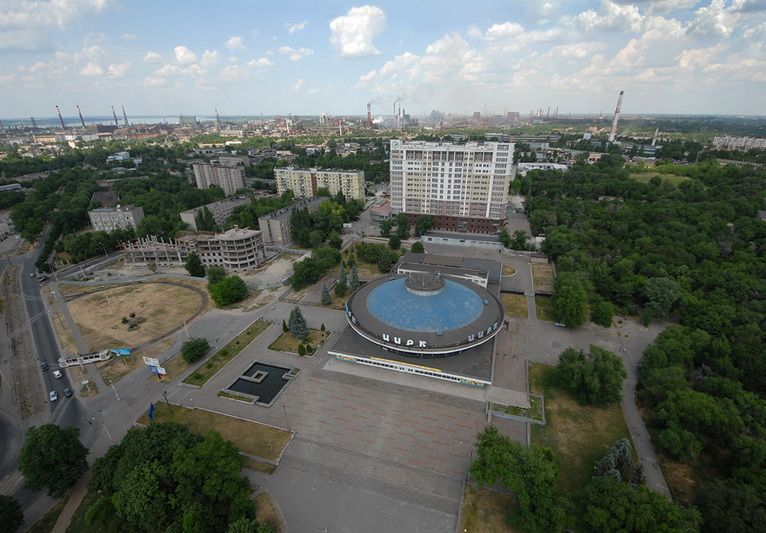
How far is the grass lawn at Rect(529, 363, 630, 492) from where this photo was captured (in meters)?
39.0

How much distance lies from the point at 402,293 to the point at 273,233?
182ft

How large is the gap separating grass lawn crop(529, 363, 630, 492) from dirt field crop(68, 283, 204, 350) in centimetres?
6333

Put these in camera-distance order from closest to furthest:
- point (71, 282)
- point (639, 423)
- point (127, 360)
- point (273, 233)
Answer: point (639, 423)
point (127, 360)
point (71, 282)
point (273, 233)

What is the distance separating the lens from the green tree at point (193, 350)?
5503 centimetres

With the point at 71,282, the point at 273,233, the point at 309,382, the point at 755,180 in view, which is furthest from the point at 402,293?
the point at 755,180

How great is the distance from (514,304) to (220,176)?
439 ft

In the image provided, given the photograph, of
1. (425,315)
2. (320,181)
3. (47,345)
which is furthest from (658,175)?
(47,345)

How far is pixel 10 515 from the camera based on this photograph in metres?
33.0

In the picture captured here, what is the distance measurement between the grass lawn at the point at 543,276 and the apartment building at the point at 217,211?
95595 mm

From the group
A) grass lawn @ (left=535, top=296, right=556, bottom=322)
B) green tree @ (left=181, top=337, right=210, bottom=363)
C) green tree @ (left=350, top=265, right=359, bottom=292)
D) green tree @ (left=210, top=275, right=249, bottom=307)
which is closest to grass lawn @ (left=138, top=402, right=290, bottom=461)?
green tree @ (left=181, top=337, right=210, bottom=363)

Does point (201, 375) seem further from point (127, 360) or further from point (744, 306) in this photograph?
point (744, 306)

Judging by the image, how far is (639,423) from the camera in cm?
4484

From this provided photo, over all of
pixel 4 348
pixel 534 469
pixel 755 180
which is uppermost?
pixel 755 180

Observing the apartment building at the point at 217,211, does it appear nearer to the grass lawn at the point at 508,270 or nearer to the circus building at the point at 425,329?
the circus building at the point at 425,329
